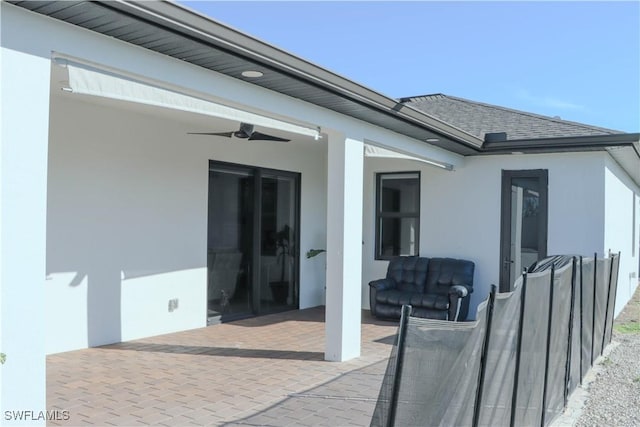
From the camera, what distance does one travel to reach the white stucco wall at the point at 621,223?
9.24 metres

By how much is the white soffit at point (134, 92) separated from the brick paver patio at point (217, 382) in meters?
2.38

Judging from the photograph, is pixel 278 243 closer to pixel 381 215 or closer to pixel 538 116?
pixel 381 215

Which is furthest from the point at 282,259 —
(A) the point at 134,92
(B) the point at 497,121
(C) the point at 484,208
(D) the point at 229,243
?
(A) the point at 134,92

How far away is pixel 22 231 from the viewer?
304 centimetres

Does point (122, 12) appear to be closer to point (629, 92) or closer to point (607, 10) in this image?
point (607, 10)

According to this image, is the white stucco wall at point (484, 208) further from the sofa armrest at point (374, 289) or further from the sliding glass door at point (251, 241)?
the sliding glass door at point (251, 241)

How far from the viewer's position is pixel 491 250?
9.36 meters

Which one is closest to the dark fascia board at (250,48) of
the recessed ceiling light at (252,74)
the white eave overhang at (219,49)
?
the white eave overhang at (219,49)

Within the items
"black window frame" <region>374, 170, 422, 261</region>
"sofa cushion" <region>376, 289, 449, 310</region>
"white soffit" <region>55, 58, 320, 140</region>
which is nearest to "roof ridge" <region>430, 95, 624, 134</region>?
"black window frame" <region>374, 170, 422, 261</region>

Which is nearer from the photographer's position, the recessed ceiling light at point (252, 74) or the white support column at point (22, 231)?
the white support column at point (22, 231)

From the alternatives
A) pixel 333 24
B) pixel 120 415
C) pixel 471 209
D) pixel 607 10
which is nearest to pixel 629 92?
pixel 607 10

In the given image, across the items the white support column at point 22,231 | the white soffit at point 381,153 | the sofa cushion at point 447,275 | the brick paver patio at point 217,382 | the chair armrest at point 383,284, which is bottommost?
the brick paver patio at point 217,382

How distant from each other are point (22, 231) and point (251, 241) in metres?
5.81

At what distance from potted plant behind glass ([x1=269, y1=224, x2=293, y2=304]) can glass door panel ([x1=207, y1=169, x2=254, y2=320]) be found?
29.9 inches
